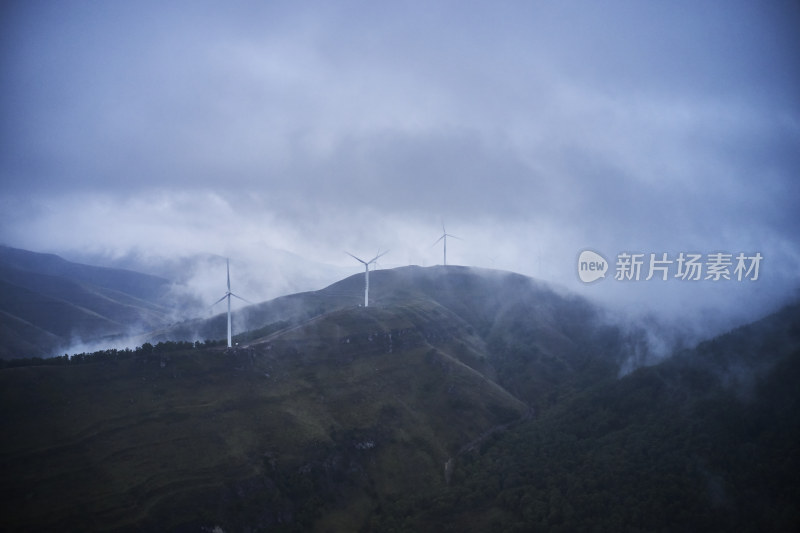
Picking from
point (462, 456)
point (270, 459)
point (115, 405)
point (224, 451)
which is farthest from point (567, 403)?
point (115, 405)

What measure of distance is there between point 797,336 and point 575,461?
73424 millimetres

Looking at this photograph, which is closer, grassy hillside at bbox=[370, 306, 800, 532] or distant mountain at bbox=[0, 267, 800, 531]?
grassy hillside at bbox=[370, 306, 800, 532]

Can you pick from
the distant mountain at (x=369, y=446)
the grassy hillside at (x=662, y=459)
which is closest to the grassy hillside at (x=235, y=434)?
the distant mountain at (x=369, y=446)

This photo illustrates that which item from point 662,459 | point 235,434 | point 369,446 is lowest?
point 369,446

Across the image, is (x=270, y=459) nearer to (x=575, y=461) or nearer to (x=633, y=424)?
(x=575, y=461)

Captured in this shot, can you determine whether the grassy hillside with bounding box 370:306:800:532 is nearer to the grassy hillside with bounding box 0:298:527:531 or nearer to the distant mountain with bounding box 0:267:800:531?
the distant mountain with bounding box 0:267:800:531

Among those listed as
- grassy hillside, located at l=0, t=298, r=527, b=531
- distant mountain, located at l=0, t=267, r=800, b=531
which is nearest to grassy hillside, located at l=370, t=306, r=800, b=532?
distant mountain, located at l=0, t=267, r=800, b=531

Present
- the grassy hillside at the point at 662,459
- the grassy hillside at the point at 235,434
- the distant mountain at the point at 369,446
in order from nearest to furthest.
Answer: the grassy hillside at the point at 662,459, the distant mountain at the point at 369,446, the grassy hillside at the point at 235,434

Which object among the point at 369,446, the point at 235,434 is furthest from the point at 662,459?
the point at 235,434

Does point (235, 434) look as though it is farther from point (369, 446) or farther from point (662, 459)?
point (662, 459)

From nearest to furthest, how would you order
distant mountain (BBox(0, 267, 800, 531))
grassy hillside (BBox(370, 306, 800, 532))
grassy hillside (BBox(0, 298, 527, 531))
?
grassy hillside (BBox(370, 306, 800, 532))
distant mountain (BBox(0, 267, 800, 531))
grassy hillside (BBox(0, 298, 527, 531))

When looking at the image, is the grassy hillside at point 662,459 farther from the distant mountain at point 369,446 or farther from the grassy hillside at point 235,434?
the grassy hillside at point 235,434

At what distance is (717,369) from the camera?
457 feet

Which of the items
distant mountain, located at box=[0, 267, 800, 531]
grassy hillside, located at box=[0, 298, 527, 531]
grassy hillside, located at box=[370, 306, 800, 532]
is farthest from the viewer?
grassy hillside, located at box=[0, 298, 527, 531]
